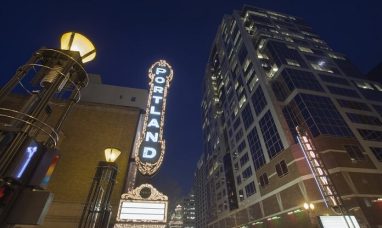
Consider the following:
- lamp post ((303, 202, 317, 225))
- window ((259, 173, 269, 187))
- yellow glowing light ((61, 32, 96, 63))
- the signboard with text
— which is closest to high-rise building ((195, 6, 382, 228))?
lamp post ((303, 202, 317, 225))

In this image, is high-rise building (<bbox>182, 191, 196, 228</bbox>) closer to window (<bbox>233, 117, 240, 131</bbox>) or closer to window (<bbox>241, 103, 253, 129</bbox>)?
window (<bbox>233, 117, 240, 131</bbox>)

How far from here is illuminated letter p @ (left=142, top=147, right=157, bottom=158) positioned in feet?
43.3

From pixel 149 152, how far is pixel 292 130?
2954 cm

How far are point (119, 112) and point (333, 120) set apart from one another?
33855 millimetres

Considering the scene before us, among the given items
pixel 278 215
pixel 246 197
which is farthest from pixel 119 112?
pixel 246 197

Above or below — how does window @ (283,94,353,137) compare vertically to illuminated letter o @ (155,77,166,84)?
above

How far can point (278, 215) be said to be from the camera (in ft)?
110

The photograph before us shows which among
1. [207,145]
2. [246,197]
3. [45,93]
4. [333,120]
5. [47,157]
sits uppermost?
[207,145]

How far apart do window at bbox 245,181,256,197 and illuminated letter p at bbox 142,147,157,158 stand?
116 feet

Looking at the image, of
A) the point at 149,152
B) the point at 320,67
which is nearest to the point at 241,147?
the point at 320,67

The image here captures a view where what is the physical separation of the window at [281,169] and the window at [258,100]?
41.5 feet

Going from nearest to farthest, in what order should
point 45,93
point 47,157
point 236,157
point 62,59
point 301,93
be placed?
point 47,157
point 45,93
point 62,59
point 301,93
point 236,157

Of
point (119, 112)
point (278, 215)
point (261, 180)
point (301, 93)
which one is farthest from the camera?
point (261, 180)

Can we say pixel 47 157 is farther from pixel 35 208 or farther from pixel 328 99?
pixel 328 99
